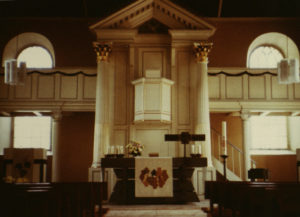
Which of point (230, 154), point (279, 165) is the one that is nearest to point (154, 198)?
point (230, 154)

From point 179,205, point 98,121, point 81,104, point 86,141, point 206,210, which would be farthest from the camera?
point 86,141

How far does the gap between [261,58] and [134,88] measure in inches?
282

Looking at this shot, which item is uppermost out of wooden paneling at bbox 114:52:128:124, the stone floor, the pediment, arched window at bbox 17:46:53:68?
the pediment

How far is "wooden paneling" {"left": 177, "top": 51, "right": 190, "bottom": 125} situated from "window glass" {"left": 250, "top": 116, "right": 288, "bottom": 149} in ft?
18.4

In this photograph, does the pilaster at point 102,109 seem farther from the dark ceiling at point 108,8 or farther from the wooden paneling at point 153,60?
the dark ceiling at point 108,8

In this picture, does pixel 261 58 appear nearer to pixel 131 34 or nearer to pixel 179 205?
pixel 131 34

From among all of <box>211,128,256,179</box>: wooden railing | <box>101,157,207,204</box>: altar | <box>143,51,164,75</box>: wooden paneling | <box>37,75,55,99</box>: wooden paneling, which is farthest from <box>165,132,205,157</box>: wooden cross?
<box>37,75,55,99</box>: wooden paneling

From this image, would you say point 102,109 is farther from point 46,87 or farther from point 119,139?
point 46,87

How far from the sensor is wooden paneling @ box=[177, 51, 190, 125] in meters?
14.4

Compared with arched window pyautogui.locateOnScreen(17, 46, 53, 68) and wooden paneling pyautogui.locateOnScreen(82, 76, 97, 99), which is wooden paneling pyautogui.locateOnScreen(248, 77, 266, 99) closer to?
wooden paneling pyautogui.locateOnScreen(82, 76, 97, 99)

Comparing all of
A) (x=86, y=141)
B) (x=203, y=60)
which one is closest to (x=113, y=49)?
(x=203, y=60)

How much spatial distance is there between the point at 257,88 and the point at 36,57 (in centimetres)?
991

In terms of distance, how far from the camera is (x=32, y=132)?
18.6 m

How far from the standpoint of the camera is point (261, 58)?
18.4 metres
